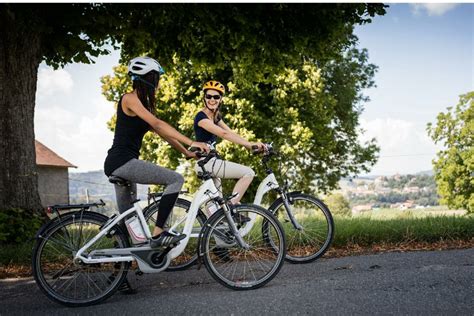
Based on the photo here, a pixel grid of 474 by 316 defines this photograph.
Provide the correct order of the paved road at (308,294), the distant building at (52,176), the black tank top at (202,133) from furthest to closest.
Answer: the distant building at (52,176), the black tank top at (202,133), the paved road at (308,294)

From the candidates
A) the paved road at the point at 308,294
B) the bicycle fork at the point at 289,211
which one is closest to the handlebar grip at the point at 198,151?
the paved road at the point at 308,294

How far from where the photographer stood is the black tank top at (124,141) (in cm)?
496

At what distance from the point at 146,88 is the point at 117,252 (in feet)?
5.50

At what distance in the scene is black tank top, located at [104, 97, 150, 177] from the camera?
16.3 ft

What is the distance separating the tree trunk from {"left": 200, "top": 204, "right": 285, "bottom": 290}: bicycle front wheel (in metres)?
4.99

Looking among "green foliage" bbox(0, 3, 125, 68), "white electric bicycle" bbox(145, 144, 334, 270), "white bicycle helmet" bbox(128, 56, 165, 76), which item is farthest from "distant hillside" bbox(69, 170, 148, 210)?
"green foliage" bbox(0, 3, 125, 68)

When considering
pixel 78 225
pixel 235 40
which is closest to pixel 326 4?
pixel 235 40

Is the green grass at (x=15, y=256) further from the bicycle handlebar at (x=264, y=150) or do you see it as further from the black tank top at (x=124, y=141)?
the bicycle handlebar at (x=264, y=150)

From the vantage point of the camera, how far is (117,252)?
504 cm

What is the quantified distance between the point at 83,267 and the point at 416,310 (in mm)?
3181

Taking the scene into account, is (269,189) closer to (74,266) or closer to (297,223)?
(297,223)

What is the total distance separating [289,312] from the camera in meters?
4.29

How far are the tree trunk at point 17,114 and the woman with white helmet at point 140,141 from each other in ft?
15.2

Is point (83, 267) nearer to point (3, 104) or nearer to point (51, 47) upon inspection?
point (3, 104)
